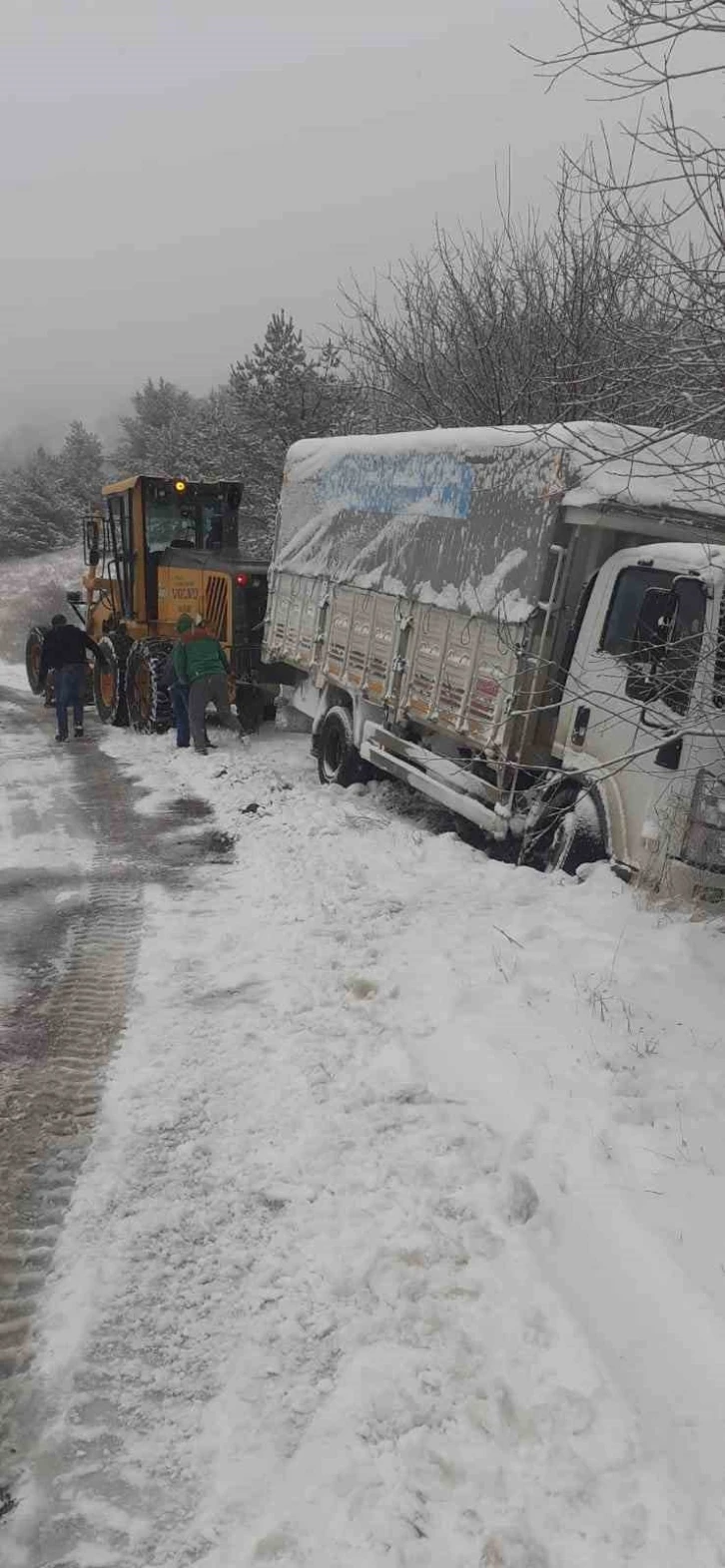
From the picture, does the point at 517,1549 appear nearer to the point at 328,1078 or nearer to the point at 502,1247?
the point at 502,1247

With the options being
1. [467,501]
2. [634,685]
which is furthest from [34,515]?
[634,685]

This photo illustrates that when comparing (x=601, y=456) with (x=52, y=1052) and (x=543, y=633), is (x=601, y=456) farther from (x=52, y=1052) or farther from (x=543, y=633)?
(x=52, y=1052)

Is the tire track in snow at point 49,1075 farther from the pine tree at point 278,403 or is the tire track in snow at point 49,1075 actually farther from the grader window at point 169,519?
the pine tree at point 278,403

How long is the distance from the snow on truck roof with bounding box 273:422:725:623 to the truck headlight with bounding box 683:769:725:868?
5.80 ft

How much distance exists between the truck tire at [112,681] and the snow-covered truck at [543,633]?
18.4ft

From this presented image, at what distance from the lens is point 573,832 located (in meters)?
6.62

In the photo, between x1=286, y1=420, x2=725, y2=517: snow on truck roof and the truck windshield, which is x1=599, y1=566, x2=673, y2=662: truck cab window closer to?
the truck windshield

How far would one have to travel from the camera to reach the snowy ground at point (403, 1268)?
2.44m

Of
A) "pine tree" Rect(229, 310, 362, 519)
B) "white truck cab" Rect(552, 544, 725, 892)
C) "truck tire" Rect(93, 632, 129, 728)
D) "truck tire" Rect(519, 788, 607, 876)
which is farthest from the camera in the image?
"pine tree" Rect(229, 310, 362, 519)

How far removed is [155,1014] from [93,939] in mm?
1288

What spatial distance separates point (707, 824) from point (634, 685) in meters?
1.07

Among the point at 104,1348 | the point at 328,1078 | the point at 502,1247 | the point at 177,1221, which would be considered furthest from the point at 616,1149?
the point at 104,1348

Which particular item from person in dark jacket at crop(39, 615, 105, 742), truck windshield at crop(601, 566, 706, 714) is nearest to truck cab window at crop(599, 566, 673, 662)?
truck windshield at crop(601, 566, 706, 714)

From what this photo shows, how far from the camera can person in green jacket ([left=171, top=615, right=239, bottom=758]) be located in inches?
460
